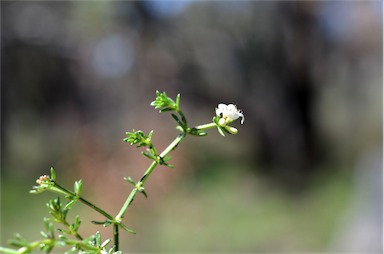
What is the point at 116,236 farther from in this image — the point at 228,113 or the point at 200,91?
the point at 200,91

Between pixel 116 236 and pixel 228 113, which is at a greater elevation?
pixel 228 113

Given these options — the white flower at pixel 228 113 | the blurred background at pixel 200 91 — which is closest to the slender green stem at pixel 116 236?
the white flower at pixel 228 113

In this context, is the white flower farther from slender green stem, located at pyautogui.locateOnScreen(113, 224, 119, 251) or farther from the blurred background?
the blurred background

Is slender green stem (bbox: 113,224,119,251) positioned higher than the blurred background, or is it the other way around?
the blurred background

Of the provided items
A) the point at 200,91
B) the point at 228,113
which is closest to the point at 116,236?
the point at 228,113

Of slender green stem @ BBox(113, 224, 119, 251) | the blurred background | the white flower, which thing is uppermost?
the blurred background

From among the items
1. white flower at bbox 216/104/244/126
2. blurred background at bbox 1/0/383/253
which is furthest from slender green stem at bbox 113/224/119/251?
blurred background at bbox 1/0/383/253

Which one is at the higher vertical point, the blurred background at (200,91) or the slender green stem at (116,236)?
the blurred background at (200,91)

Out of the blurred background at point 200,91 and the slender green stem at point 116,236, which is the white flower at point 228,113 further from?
the blurred background at point 200,91
